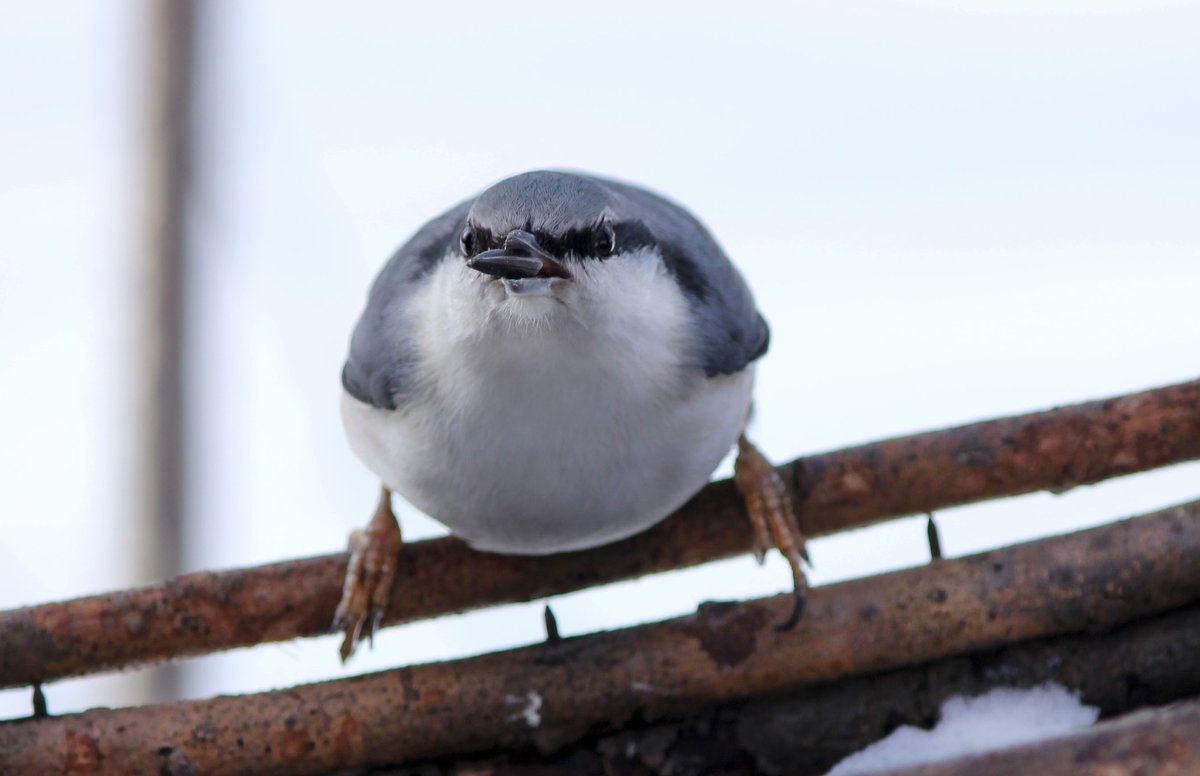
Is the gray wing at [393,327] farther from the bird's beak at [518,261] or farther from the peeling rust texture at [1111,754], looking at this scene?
the peeling rust texture at [1111,754]

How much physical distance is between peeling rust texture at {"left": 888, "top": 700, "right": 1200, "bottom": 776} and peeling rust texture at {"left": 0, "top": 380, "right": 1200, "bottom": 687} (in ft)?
1.21

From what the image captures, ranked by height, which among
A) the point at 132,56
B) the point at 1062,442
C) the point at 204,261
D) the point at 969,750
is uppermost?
the point at 132,56

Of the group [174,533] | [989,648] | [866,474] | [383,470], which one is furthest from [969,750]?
[174,533]

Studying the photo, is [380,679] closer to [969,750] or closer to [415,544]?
[415,544]

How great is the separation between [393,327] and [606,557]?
35cm

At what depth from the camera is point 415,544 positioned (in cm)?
152

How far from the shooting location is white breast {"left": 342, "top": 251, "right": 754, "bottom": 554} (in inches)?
48.9

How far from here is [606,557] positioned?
4.82 feet

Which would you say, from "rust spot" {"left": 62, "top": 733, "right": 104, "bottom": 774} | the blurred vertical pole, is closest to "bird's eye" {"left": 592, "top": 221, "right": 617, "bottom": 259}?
"rust spot" {"left": 62, "top": 733, "right": 104, "bottom": 774}

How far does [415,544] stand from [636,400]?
0.36 m

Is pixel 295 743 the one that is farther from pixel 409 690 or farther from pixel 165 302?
pixel 165 302

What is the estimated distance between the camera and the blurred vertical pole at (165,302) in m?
2.62

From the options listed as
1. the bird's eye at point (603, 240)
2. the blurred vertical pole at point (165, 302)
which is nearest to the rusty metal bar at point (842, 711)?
the bird's eye at point (603, 240)

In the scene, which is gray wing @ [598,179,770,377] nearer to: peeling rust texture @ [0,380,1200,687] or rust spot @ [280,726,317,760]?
peeling rust texture @ [0,380,1200,687]
